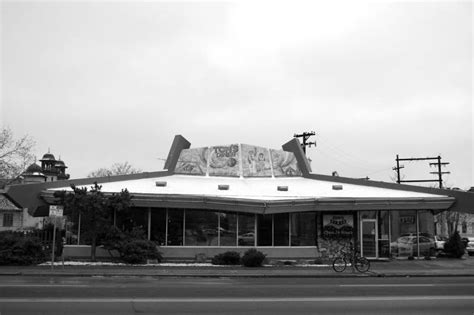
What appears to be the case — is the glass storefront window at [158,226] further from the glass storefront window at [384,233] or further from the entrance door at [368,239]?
the glass storefront window at [384,233]

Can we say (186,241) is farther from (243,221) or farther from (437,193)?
(437,193)

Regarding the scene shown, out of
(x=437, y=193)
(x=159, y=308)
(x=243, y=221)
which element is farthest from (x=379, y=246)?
(x=159, y=308)

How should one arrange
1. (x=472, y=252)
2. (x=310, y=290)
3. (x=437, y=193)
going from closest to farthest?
1. (x=310, y=290)
2. (x=437, y=193)
3. (x=472, y=252)

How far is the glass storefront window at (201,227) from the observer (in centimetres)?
2691

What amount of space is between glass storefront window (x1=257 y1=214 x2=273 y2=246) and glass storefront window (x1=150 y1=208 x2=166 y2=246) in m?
5.00

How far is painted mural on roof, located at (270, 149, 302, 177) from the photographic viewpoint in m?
34.6

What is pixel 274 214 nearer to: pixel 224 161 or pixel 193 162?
pixel 224 161

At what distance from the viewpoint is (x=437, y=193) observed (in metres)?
29.4

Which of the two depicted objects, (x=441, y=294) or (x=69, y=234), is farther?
(x=69, y=234)

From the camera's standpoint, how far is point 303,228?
91.7 feet

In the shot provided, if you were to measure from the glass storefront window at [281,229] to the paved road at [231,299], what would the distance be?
1141cm

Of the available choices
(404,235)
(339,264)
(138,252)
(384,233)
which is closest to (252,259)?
(339,264)

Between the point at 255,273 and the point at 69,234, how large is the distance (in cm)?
1091

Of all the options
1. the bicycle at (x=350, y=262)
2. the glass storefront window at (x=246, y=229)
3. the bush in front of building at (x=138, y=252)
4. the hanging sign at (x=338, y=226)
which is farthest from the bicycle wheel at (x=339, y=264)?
the bush in front of building at (x=138, y=252)
